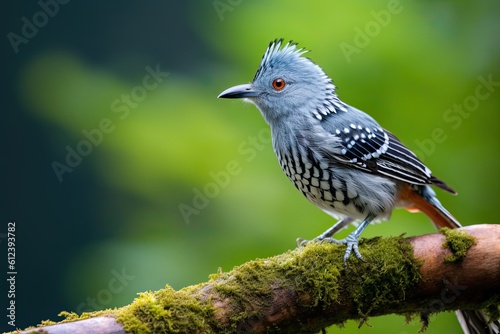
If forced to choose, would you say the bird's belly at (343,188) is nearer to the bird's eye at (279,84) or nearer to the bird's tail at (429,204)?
the bird's tail at (429,204)

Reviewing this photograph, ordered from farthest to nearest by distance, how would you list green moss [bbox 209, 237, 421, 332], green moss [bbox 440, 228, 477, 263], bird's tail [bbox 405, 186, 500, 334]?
bird's tail [bbox 405, 186, 500, 334]
green moss [bbox 440, 228, 477, 263]
green moss [bbox 209, 237, 421, 332]

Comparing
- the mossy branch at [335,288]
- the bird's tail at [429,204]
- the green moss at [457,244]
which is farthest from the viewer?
the bird's tail at [429,204]

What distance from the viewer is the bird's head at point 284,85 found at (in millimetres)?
3916

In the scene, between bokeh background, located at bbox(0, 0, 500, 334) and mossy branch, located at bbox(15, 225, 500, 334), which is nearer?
mossy branch, located at bbox(15, 225, 500, 334)

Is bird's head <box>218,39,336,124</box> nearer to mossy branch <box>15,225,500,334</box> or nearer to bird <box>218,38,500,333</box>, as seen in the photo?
bird <box>218,38,500,333</box>

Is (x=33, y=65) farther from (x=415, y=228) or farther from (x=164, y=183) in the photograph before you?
(x=415, y=228)

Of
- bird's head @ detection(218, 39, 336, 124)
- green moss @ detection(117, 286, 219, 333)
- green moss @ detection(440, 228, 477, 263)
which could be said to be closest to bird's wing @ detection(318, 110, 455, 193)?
bird's head @ detection(218, 39, 336, 124)

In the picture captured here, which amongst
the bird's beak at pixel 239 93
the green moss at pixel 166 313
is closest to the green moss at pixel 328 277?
the green moss at pixel 166 313

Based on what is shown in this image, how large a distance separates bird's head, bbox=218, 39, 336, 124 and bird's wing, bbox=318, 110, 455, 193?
0.25 m

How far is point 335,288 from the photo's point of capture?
3025 mm

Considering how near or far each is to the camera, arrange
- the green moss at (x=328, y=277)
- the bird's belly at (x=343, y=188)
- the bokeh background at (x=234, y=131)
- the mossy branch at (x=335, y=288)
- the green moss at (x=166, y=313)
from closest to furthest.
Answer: the green moss at (x=166, y=313) → the mossy branch at (x=335, y=288) → the green moss at (x=328, y=277) → the bird's belly at (x=343, y=188) → the bokeh background at (x=234, y=131)

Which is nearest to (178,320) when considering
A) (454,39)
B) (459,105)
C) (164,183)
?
(164,183)

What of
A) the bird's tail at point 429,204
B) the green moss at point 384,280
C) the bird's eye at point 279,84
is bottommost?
the green moss at point 384,280

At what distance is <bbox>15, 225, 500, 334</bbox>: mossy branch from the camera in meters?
2.79
